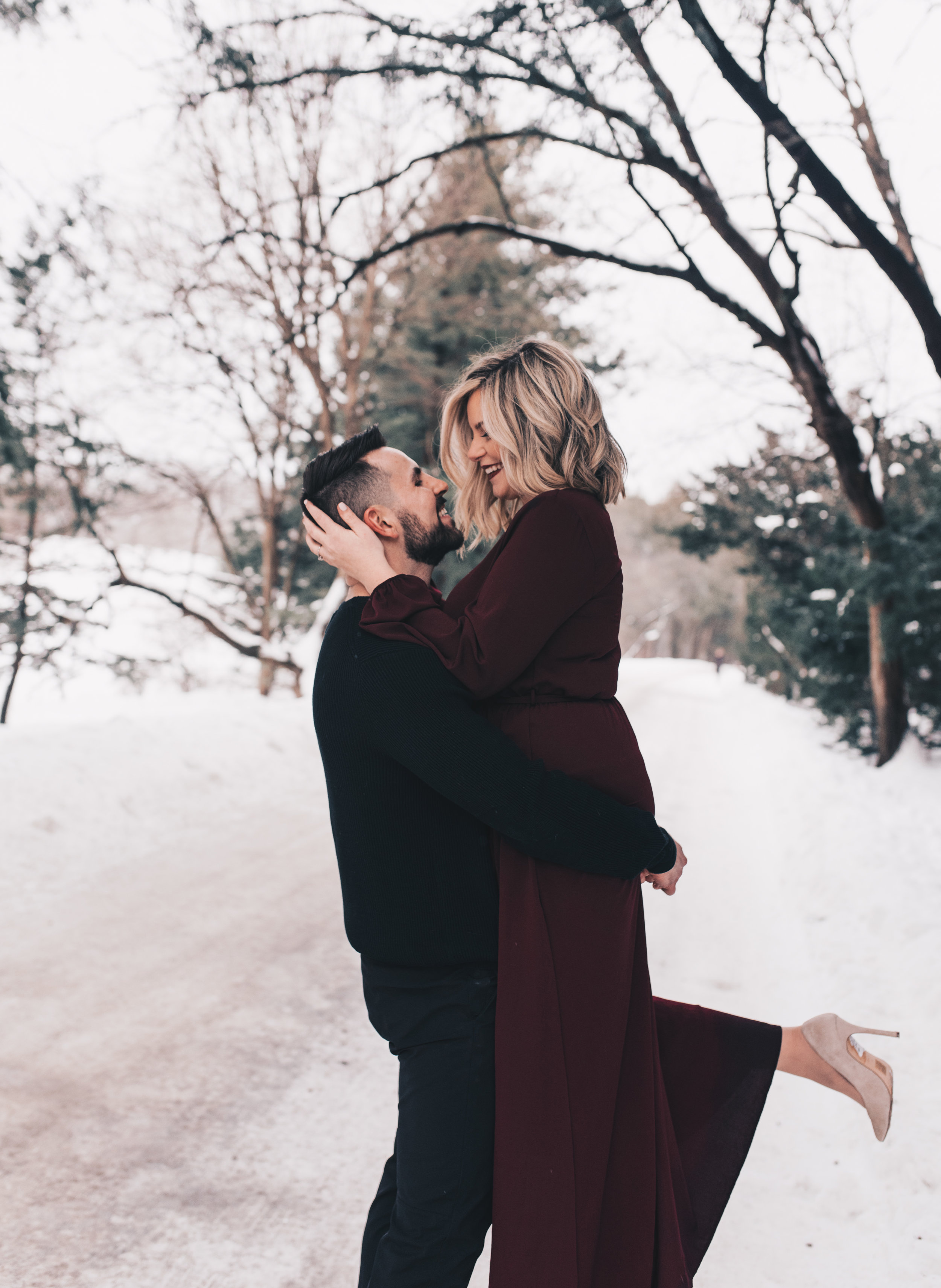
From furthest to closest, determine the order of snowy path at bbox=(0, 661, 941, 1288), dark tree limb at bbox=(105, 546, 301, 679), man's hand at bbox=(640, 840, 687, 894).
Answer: dark tree limb at bbox=(105, 546, 301, 679)
snowy path at bbox=(0, 661, 941, 1288)
man's hand at bbox=(640, 840, 687, 894)

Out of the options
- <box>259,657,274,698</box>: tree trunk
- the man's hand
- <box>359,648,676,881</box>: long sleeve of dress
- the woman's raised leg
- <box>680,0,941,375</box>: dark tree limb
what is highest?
<box>680,0,941,375</box>: dark tree limb

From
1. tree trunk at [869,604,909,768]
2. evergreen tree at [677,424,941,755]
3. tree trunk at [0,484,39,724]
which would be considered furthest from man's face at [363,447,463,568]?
tree trunk at [0,484,39,724]

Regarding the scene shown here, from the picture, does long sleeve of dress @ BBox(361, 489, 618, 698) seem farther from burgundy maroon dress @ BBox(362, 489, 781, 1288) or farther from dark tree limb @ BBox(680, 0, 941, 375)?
dark tree limb @ BBox(680, 0, 941, 375)

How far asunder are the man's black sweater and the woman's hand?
105mm

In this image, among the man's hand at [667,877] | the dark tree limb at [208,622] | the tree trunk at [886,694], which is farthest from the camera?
the dark tree limb at [208,622]

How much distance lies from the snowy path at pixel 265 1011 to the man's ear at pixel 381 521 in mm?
2014

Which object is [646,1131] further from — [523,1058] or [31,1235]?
[31,1235]

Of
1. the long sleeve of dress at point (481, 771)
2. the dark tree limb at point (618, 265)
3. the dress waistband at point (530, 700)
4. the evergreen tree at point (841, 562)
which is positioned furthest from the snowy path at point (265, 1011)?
the dark tree limb at point (618, 265)

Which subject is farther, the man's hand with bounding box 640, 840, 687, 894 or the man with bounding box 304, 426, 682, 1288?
the man's hand with bounding box 640, 840, 687, 894

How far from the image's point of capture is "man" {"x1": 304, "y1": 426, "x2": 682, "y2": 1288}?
57.2 inches

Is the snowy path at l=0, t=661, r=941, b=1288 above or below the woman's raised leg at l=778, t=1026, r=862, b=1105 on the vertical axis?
below

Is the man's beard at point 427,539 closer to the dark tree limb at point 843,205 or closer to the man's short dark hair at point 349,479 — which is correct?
the man's short dark hair at point 349,479

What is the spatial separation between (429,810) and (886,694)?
9.24 meters

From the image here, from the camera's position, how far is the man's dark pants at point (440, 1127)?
4.87ft
